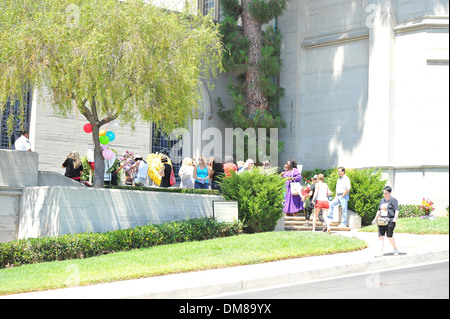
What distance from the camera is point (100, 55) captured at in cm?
Answer: 1602

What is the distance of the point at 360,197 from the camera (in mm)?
21188

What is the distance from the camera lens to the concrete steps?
790 inches

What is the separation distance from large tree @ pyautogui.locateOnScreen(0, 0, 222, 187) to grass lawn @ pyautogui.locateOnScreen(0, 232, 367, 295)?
12.2 feet

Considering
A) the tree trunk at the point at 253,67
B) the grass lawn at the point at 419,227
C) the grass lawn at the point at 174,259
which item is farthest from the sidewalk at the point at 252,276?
the tree trunk at the point at 253,67

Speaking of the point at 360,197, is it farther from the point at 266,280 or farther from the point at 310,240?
the point at 266,280

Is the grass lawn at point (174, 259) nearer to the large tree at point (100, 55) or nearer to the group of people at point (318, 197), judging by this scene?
the group of people at point (318, 197)

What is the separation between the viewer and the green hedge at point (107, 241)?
15.1 meters

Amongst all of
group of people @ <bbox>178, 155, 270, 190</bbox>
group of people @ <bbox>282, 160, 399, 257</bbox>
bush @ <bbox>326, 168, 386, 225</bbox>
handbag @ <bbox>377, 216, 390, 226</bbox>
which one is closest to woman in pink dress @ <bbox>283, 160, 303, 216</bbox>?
group of people @ <bbox>282, 160, 399, 257</bbox>

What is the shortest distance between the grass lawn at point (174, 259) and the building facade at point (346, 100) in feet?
24.5

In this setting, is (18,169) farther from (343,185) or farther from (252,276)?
(343,185)

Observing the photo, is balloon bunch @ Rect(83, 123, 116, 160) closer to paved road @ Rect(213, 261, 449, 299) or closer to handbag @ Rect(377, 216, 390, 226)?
handbag @ Rect(377, 216, 390, 226)

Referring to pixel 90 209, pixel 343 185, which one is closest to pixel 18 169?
pixel 90 209

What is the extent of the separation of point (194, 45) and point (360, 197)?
7448 mm

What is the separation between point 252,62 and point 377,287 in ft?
59.0
